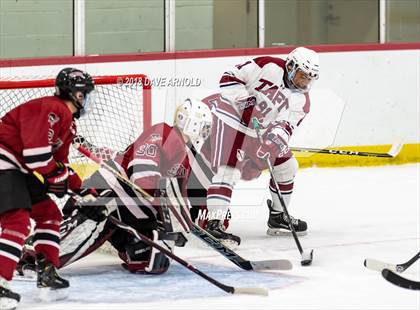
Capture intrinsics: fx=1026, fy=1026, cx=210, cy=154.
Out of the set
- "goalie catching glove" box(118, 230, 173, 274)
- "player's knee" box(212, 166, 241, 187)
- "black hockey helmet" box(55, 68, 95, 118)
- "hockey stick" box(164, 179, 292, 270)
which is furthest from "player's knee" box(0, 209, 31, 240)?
"player's knee" box(212, 166, 241, 187)

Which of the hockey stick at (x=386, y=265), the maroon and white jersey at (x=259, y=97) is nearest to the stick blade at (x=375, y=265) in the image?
the hockey stick at (x=386, y=265)

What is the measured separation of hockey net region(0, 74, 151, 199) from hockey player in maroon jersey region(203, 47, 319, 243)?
428mm

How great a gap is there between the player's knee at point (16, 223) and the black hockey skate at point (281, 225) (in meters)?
1.88

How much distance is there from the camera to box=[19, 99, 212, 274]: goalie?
3875 millimetres

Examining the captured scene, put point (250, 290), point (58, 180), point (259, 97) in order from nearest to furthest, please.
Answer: point (58, 180) < point (250, 290) < point (259, 97)

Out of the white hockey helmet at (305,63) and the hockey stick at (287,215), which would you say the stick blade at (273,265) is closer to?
the hockey stick at (287,215)

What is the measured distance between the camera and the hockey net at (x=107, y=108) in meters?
4.96

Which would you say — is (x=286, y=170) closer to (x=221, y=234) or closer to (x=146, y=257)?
(x=221, y=234)

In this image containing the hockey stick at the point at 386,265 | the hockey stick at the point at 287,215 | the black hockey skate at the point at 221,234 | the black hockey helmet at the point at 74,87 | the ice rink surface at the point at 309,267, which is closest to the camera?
the black hockey helmet at the point at 74,87

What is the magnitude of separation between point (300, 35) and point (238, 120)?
215cm

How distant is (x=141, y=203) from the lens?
397 cm

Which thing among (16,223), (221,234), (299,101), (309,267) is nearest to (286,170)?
(299,101)

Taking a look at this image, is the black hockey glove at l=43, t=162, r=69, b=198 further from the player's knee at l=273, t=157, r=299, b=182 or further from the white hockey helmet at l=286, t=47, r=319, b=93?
the player's knee at l=273, t=157, r=299, b=182

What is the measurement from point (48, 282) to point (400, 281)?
1203 mm
